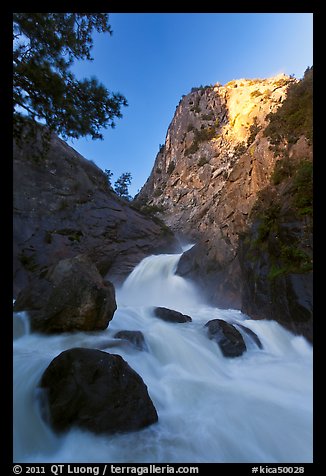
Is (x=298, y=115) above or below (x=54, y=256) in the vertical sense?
above

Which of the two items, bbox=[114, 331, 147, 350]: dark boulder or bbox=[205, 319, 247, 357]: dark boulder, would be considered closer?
bbox=[114, 331, 147, 350]: dark boulder

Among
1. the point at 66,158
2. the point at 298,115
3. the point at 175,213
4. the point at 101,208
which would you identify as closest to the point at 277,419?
the point at 298,115

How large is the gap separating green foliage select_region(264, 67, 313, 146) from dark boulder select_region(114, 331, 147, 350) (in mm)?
9247

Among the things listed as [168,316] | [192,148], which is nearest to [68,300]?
[168,316]

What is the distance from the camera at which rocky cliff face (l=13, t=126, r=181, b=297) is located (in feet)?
48.9

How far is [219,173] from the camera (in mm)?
29312

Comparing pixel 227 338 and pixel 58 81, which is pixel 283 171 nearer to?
pixel 227 338

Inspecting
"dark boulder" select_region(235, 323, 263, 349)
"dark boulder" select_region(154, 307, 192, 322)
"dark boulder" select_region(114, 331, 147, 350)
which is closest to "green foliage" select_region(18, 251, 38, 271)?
"dark boulder" select_region(154, 307, 192, 322)

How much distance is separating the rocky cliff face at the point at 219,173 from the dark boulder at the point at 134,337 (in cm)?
452

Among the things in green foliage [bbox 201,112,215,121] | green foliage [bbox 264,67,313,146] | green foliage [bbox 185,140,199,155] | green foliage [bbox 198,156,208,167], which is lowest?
green foliage [bbox 264,67,313,146]

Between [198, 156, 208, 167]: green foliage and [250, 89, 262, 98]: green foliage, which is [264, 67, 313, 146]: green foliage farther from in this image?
[250, 89, 262, 98]: green foliage

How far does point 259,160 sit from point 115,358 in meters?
12.4

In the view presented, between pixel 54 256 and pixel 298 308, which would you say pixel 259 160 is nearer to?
pixel 298 308

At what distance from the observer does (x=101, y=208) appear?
19219 mm
